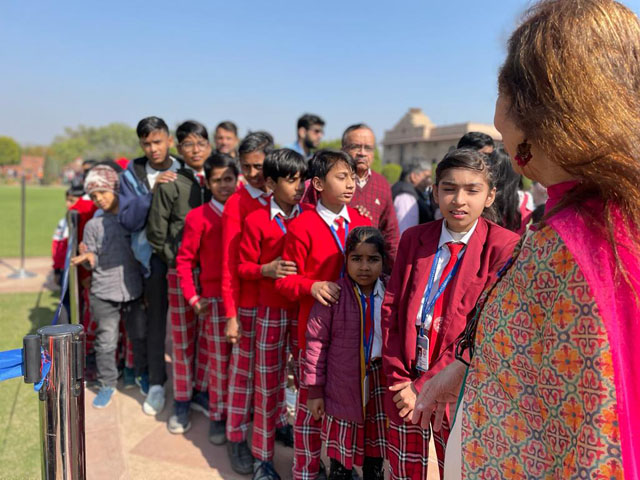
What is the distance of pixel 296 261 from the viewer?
245 cm

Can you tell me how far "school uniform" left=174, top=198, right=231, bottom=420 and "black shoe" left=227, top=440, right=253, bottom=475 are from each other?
1.00ft

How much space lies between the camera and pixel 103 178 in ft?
11.8

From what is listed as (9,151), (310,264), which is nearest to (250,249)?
(310,264)

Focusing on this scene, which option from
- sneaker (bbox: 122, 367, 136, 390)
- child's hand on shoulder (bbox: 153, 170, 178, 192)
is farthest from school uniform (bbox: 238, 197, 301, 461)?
sneaker (bbox: 122, 367, 136, 390)

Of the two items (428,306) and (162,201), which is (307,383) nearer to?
(428,306)

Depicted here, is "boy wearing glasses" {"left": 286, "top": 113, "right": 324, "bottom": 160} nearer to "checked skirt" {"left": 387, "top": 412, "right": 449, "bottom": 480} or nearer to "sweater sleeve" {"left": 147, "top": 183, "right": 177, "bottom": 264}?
"sweater sleeve" {"left": 147, "top": 183, "right": 177, "bottom": 264}

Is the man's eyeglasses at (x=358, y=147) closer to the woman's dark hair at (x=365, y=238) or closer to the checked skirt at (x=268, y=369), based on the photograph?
the woman's dark hair at (x=365, y=238)

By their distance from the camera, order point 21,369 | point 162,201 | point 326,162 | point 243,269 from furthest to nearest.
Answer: point 162,201 → point 243,269 → point 326,162 → point 21,369

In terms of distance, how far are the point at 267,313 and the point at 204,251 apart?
773mm

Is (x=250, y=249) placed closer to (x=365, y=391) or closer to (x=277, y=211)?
(x=277, y=211)

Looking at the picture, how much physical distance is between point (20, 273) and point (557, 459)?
8.65 m

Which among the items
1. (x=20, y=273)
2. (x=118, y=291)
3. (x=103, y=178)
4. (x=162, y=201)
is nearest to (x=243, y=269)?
(x=162, y=201)

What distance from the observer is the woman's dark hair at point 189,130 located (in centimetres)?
366

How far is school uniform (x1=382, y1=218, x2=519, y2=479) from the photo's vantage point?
183cm
